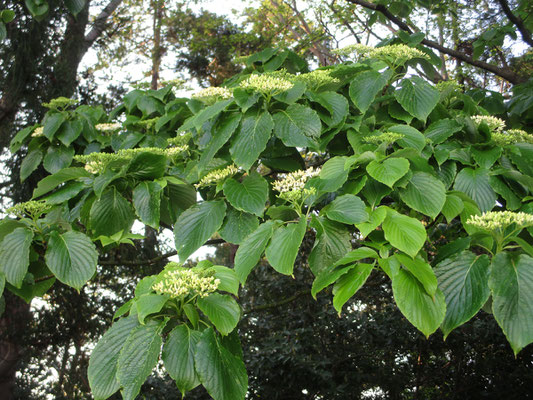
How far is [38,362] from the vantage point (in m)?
5.25

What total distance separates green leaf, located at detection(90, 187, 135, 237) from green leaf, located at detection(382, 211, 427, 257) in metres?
0.97

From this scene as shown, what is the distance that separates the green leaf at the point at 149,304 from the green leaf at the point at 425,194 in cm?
75

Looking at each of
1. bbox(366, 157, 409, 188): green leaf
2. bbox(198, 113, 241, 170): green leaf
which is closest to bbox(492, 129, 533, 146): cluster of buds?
bbox(366, 157, 409, 188): green leaf

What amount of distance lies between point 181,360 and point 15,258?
78 cm

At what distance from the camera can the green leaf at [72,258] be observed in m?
1.61

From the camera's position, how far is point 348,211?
4.45 feet

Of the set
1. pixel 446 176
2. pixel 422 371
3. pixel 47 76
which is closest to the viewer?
pixel 446 176

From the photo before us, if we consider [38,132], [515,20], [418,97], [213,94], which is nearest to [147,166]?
[213,94]

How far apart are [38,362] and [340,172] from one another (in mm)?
4890

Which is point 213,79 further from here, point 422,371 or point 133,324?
point 133,324

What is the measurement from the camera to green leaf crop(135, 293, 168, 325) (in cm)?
118

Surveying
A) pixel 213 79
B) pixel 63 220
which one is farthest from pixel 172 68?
pixel 63 220

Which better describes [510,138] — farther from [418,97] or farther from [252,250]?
[252,250]

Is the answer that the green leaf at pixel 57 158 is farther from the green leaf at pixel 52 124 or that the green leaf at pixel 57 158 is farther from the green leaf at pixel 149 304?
the green leaf at pixel 149 304
